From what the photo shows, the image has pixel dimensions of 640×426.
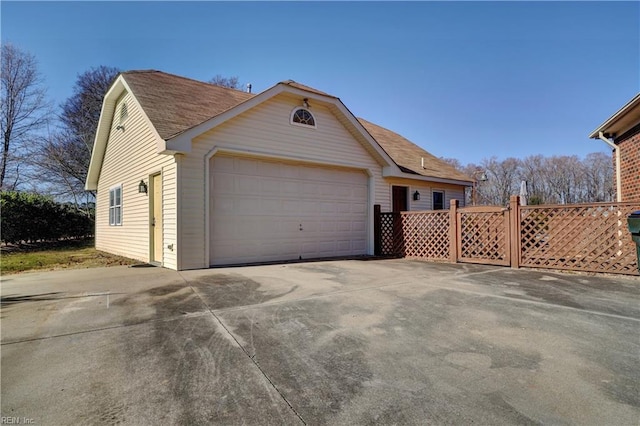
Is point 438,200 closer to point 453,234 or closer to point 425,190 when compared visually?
point 425,190

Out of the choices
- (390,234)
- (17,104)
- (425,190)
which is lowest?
(390,234)

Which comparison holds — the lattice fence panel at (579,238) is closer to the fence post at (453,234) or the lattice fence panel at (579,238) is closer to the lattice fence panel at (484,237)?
the lattice fence panel at (484,237)

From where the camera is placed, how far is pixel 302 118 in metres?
9.34

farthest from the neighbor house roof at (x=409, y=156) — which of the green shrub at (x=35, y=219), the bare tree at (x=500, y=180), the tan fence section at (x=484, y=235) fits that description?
the bare tree at (x=500, y=180)

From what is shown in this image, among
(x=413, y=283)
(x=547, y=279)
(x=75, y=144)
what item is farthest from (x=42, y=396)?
(x=75, y=144)

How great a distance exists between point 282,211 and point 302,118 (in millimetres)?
2879

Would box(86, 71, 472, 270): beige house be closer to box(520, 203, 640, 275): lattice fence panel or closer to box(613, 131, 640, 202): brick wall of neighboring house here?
box(520, 203, 640, 275): lattice fence panel

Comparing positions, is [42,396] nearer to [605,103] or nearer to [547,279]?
[547,279]

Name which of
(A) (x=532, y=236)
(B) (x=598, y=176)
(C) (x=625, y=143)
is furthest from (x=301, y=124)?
(B) (x=598, y=176)

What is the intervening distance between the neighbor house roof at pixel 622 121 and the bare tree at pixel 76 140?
25.7 meters

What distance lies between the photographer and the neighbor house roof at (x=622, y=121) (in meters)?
7.20

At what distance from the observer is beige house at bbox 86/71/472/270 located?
7.37 meters

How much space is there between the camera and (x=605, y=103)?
608 inches

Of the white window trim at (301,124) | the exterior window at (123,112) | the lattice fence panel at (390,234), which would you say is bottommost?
the lattice fence panel at (390,234)
